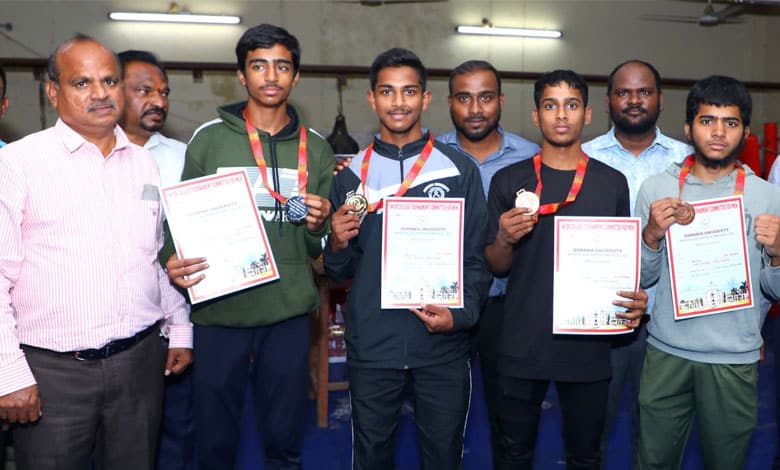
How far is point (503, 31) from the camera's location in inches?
399

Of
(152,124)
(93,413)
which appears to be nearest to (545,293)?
(93,413)

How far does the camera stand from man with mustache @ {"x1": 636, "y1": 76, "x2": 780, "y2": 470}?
2.32m

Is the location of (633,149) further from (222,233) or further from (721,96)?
(222,233)

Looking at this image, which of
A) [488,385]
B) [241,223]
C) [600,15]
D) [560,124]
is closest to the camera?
[241,223]

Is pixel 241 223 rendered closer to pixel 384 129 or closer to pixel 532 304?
pixel 384 129

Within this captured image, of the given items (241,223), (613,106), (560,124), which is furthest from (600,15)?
(241,223)

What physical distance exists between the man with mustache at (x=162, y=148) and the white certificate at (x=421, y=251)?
1.08 metres

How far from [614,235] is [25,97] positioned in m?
9.00

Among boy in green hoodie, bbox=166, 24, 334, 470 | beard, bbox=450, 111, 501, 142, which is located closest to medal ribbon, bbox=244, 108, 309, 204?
boy in green hoodie, bbox=166, 24, 334, 470

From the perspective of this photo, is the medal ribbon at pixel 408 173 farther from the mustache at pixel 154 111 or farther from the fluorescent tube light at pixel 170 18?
the fluorescent tube light at pixel 170 18

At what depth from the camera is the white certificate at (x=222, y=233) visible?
7.22 ft

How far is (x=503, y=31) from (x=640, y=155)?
25.3ft

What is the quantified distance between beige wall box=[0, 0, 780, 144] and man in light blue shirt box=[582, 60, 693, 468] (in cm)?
697

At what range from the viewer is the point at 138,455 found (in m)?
2.15
